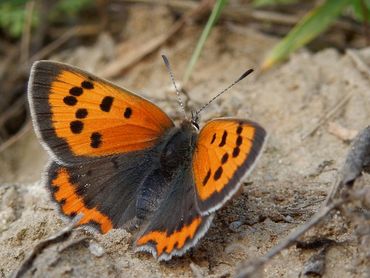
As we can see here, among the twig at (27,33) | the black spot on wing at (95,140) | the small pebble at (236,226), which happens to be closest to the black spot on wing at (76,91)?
the black spot on wing at (95,140)

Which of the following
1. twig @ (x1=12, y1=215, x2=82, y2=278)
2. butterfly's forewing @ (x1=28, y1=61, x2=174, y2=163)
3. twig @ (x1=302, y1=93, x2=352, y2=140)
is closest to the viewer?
twig @ (x1=12, y1=215, x2=82, y2=278)

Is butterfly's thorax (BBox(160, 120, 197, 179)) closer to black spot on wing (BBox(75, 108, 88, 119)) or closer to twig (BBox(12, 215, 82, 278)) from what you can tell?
black spot on wing (BBox(75, 108, 88, 119))

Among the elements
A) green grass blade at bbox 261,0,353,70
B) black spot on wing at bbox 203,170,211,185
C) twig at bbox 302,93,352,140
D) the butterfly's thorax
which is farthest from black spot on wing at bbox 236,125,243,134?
green grass blade at bbox 261,0,353,70

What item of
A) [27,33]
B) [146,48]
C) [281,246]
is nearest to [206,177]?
[281,246]

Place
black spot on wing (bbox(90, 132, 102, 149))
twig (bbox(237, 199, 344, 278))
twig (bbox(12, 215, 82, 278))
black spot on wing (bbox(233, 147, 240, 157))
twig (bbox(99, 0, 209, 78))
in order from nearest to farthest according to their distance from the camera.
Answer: twig (bbox(237, 199, 344, 278)) < twig (bbox(12, 215, 82, 278)) < black spot on wing (bbox(233, 147, 240, 157)) < black spot on wing (bbox(90, 132, 102, 149)) < twig (bbox(99, 0, 209, 78))

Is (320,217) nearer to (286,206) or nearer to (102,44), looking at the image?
(286,206)

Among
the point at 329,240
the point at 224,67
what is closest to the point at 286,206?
the point at 329,240

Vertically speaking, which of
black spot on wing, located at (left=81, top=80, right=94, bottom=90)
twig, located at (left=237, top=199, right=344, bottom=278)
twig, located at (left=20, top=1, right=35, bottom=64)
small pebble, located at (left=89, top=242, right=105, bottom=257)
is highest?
black spot on wing, located at (left=81, top=80, right=94, bottom=90)
